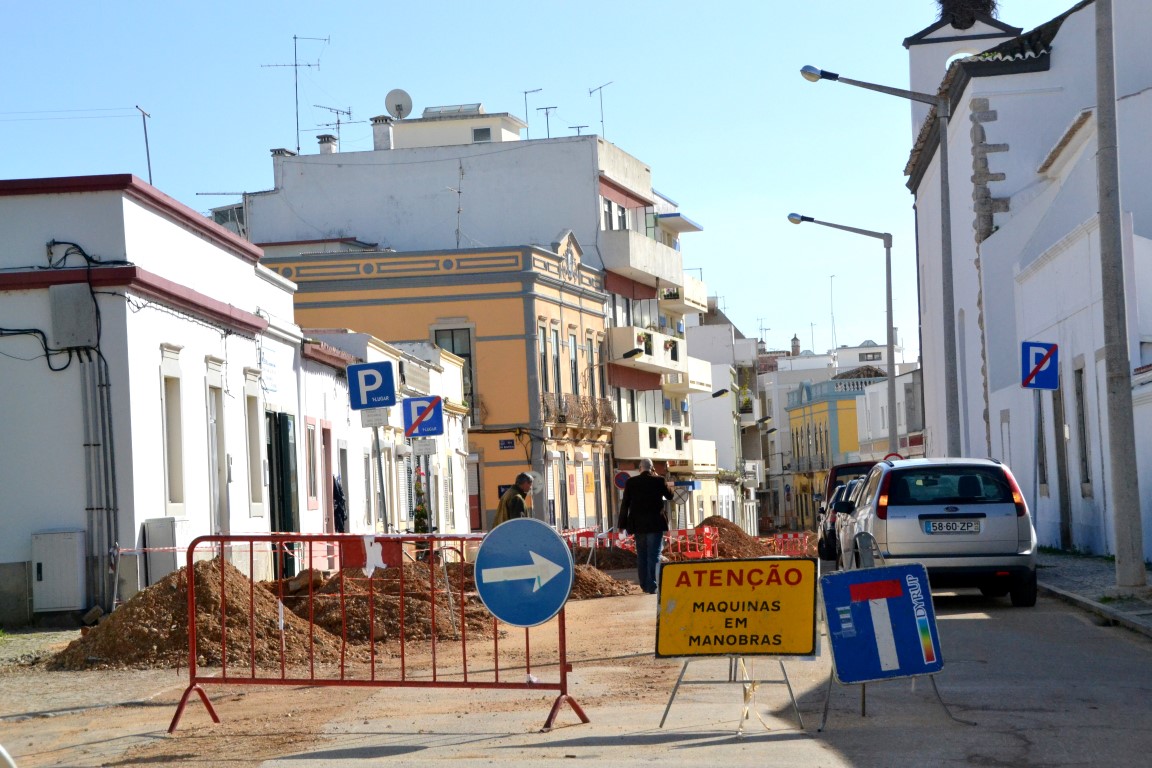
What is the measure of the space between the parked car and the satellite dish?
4613 centimetres

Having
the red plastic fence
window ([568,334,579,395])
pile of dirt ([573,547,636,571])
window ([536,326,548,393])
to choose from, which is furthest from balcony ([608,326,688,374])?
pile of dirt ([573,547,636,571])

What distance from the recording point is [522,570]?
10727 mm

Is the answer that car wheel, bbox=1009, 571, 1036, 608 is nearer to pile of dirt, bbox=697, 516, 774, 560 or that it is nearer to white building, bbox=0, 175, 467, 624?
white building, bbox=0, 175, 467, 624

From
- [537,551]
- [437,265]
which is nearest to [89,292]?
[537,551]

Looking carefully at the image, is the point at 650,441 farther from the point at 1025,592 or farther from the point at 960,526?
the point at 960,526

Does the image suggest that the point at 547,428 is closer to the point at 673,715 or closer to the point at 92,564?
the point at 92,564

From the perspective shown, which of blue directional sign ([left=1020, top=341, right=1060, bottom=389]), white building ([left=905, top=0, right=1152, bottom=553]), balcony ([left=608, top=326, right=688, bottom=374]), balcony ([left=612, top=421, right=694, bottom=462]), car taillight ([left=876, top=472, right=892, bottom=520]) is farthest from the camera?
balcony ([left=612, top=421, right=694, bottom=462])

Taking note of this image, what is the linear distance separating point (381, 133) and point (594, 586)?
126 feet

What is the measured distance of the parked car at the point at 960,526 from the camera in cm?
1817

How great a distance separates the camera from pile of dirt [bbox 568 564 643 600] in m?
25.0

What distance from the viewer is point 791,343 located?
173500 millimetres

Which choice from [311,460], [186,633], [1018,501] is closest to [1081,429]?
[1018,501]

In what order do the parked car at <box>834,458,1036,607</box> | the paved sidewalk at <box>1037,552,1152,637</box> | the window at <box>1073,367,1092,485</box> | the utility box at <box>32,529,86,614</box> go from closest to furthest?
the paved sidewalk at <box>1037,552,1152,637</box> → the parked car at <box>834,458,1036,607</box> → the utility box at <box>32,529,86,614</box> → the window at <box>1073,367,1092,485</box>

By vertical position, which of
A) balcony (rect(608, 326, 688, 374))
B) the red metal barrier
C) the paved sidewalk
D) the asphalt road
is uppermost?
balcony (rect(608, 326, 688, 374))
